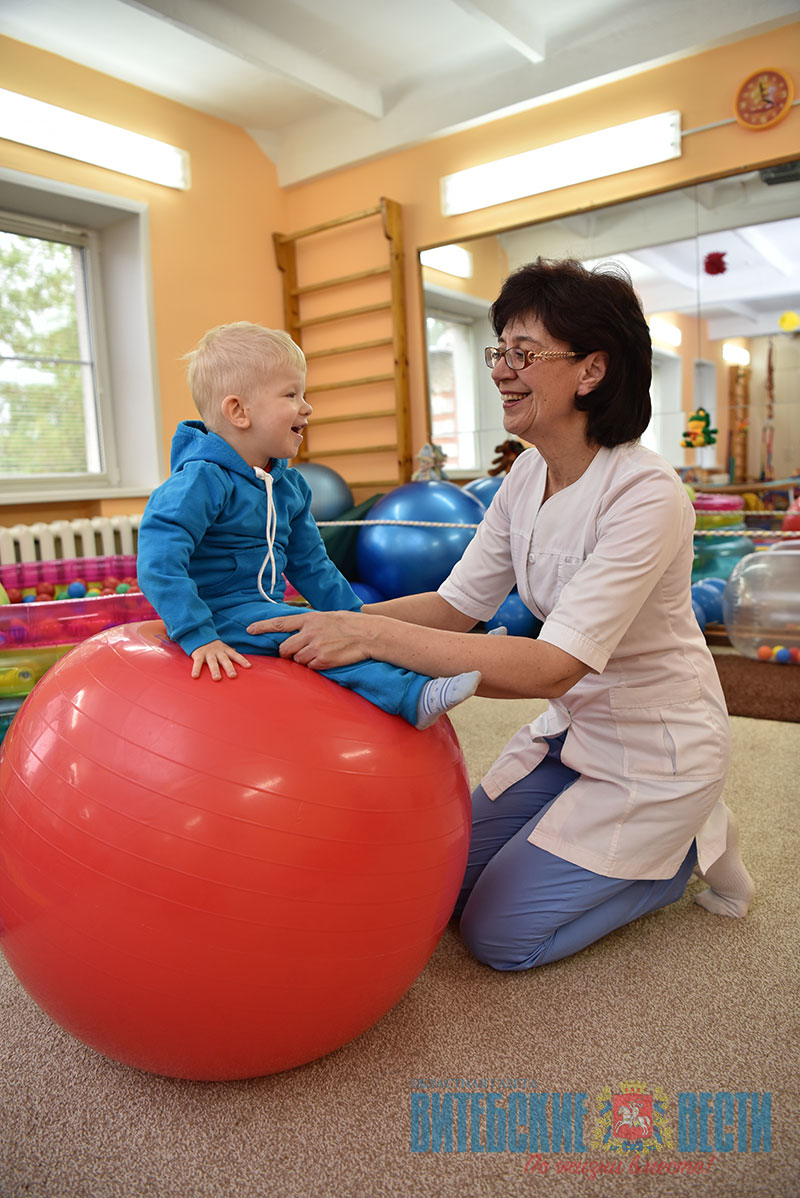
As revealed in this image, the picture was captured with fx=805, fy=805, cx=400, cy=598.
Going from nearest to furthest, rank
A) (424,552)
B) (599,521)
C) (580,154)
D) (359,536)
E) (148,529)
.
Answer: (148,529)
(599,521)
(424,552)
(359,536)
(580,154)

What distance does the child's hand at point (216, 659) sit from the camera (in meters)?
1.09

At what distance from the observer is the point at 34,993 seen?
3.67ft

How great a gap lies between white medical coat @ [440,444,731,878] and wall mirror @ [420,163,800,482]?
122 inches

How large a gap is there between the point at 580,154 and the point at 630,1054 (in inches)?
178

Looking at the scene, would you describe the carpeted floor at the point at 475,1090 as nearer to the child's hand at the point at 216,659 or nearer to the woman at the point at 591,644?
the woman at the point at 591,644

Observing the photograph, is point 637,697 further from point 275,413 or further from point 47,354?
point 47,354

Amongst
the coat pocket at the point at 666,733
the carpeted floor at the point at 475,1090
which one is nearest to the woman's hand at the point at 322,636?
the coat pocket at the point at 666,733

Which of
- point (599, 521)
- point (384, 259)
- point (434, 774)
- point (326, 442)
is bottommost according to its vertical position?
point (434, 774)

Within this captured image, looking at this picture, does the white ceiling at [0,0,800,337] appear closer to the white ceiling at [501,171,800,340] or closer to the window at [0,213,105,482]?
the white ceiling at [501,171,800,340]

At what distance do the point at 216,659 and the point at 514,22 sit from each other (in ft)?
13.6

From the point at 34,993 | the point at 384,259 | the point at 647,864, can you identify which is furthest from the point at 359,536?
the point at 34,993

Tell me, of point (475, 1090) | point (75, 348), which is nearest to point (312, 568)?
point (475, 1090)

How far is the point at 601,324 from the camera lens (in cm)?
132

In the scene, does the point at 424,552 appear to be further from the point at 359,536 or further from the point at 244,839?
the point at 244,839
